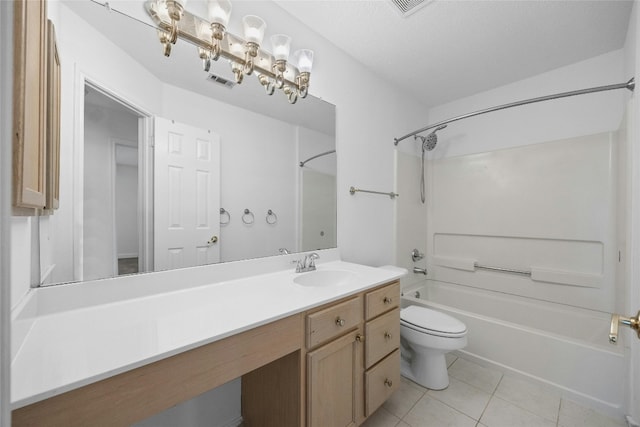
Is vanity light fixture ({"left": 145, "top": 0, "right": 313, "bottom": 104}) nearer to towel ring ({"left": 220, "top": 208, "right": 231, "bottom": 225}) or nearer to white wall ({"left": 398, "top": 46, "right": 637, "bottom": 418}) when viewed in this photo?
towel ring ({"left": 220, "top": 208, "right": 231, "bottom": 225})

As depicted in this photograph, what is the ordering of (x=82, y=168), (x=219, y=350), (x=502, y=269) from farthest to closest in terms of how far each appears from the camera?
1. (x=502, y=269)
2. (x=82, y=168)
3. (x=219, y=350)

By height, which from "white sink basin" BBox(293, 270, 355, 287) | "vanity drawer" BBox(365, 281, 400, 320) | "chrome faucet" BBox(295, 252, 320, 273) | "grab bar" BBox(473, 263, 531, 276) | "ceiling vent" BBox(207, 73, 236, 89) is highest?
"ceiling vent" BBox(207, 73, 236, 89)

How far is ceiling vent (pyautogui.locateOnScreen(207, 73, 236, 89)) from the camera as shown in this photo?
121 cm

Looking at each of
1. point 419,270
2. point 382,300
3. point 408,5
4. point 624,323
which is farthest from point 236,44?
point 419,270

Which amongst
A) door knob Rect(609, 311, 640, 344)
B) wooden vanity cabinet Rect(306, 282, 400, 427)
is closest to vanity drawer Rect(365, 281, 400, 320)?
wooden vanity cabinet Rect(306, 282, 400, 427)

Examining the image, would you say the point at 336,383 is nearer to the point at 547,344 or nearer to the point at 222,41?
the point at 547,344

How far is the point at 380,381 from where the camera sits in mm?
1304

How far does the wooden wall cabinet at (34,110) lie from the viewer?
490 millimetres

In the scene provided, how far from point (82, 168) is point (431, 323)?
6.63 feet

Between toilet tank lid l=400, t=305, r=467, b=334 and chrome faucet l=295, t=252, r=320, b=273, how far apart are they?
31.4 inches

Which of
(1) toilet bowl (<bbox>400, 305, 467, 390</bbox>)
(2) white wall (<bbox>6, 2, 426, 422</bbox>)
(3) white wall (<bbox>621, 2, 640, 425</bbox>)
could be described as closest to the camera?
(2) white wall (<bbox>6, 2, 426, 422</bbox>)

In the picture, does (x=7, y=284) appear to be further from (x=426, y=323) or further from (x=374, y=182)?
(x=374, y=182)

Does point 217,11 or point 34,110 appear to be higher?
point 217,11

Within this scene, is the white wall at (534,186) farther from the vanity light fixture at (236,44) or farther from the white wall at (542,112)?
the vanity light fixture at (236,44)
